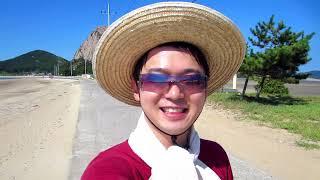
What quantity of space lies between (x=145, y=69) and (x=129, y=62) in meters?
0.14

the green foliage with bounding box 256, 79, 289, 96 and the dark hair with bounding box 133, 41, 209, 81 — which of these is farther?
the green foliage with bounding box 256, 79, 289, 96

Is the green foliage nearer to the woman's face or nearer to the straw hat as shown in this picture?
the straw hat

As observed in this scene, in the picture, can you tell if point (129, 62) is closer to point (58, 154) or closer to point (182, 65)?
point (182, 65)

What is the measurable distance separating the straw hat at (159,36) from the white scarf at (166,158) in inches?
12.9

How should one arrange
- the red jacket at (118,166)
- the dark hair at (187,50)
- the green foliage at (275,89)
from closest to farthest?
the red jacket at (118,166) < the dark hair at (187,50) < the green foliage at (275,89)

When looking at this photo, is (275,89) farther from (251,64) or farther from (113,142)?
(113,142)

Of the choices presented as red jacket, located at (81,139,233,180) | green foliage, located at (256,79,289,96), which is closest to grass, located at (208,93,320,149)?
red jacket, located at (81,139,233,180)

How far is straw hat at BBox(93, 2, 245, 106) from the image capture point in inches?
65.0

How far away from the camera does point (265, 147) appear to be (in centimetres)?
807

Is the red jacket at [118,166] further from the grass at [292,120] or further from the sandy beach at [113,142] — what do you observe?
the grass at [292,120]

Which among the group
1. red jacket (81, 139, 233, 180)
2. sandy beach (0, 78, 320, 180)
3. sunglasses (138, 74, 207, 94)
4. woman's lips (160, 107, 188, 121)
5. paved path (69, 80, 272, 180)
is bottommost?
sandy beach (0, 78, 320, 180)

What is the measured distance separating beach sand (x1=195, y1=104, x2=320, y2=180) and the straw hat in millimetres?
4351

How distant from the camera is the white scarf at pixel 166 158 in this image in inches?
55.1

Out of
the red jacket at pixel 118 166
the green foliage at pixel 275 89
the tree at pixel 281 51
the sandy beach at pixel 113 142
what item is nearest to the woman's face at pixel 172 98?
the red jacket at pixel 118 166
